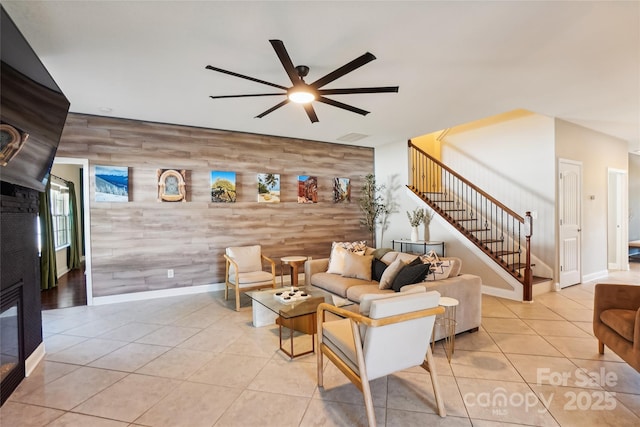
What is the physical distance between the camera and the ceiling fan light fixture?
9.02 feet

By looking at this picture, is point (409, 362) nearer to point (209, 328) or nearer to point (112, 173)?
point (209, 328)

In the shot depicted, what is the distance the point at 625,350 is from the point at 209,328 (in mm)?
3873

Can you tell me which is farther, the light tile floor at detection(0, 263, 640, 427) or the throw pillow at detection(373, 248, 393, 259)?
the throw pillow at detection(373, 248, 393, 259)

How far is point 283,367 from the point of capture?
2738mm

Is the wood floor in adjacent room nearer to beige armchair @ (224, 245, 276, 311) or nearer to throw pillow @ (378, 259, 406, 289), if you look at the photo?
beige armchair @ (224, 245, 276, 311)

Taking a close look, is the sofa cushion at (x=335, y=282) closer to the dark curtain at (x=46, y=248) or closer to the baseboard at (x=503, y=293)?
the baseboard at (x=503, y=293)

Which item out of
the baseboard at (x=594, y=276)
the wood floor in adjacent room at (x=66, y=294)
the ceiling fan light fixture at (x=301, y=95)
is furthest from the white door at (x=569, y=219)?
the wood floor in adjacent room at (x=66, y=294)

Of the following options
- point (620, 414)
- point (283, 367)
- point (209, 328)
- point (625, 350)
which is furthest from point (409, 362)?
point (209, 328)

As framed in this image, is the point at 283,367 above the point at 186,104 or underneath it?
underneath

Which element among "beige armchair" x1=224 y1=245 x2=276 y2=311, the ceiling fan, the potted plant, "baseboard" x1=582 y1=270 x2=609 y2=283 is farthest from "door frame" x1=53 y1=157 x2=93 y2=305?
"baseboard" x1=582 y1=270 x2=609 y2=283

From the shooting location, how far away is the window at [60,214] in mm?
6438

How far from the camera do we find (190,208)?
5.19 m

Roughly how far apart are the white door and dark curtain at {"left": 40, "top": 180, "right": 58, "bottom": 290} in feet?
28.5

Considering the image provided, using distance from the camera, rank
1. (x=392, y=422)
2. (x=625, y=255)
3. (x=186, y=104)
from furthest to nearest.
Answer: (x=625, y=255), (x=186, y=104), (x=392, y=422)
